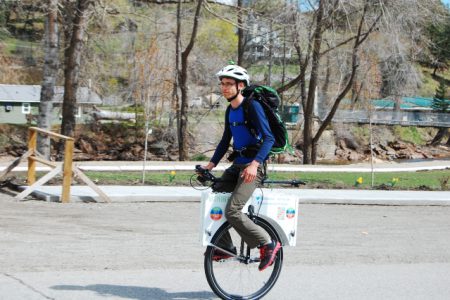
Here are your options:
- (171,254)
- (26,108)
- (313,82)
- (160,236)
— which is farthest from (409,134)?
(171,254)

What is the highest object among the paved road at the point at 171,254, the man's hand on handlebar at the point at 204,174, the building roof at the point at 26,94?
the building roof at the point at 26,94

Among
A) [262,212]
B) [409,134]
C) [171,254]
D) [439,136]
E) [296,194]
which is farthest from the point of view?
[439,136]

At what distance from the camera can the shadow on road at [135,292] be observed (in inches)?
267

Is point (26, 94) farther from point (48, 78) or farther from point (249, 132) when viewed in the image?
point (249, 132)

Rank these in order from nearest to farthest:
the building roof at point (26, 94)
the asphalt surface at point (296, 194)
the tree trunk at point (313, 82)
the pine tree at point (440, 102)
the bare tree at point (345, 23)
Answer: the asphalt surface at point (296, 194) < the bare tree at point (345, 23) < the tree trunk at point (313, 82) < the building roof at point (26, 94) < the pine tree at point (440, 102)

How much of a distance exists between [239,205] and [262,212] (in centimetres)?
34

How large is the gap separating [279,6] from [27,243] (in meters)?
24.3

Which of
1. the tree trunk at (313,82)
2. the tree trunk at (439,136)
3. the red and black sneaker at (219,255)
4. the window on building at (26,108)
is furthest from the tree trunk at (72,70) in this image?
the tree trunk at (439,136)

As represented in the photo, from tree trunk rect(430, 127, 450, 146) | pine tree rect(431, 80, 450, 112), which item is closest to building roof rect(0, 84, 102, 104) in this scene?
tree trunk rect(430, 127, 450, 146)

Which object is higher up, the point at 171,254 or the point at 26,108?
the point at 26,108

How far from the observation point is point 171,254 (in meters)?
8.89

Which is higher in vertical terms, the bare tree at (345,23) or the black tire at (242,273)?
the bare tree at (345,23)

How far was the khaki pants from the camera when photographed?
6.48 meters

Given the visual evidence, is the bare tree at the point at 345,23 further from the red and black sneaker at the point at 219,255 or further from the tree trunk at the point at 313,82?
the red and black sneaker at the point at 219,255
